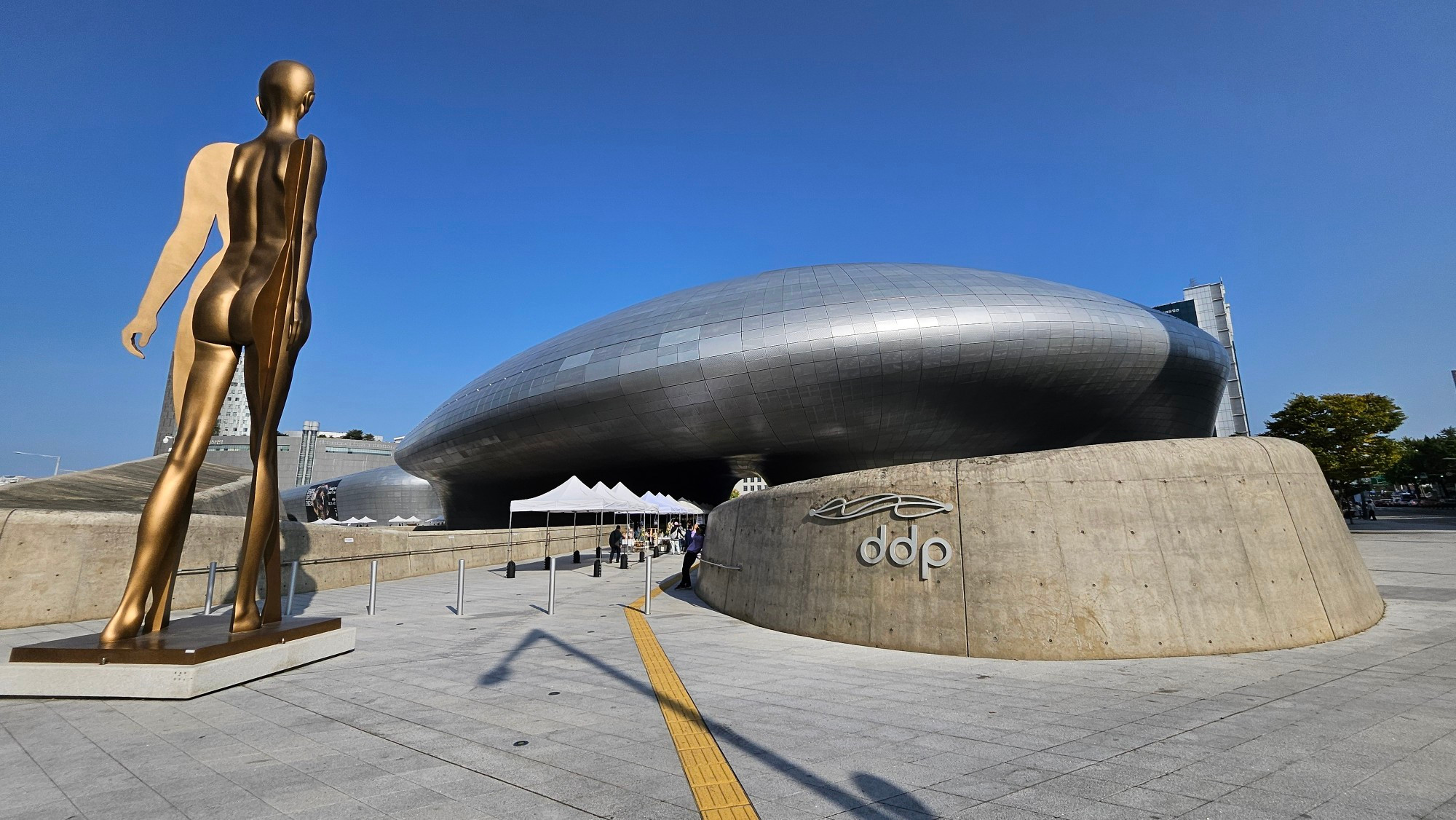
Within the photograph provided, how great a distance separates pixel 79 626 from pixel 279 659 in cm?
613

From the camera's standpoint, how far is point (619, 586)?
1688 centimetres

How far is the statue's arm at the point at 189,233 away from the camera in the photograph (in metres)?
7.88

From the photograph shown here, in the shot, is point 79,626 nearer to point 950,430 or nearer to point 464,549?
point 464,549

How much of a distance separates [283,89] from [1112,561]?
38.9ft

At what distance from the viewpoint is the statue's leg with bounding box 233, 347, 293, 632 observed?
721 centimetres

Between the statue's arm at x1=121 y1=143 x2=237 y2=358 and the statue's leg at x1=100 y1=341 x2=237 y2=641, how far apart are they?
1087 millimetres

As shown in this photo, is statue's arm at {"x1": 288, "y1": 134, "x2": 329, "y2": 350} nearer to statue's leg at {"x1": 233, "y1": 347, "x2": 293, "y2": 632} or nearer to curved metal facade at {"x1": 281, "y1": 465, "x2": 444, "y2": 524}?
statue's leg at {"x1": 233, "y1": 347, "x2": 293, "y2": 632}

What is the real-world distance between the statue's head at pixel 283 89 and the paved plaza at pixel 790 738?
6928 millimetres

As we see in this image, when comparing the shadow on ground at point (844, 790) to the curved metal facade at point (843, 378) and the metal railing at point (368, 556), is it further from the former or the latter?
the curved metal facade at point (843, 378)

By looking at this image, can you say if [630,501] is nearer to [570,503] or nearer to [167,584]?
[570,503]

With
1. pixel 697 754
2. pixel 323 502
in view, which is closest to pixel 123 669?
pixel 697 754

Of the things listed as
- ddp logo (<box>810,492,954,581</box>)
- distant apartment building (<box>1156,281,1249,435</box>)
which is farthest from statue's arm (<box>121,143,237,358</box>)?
distant apartment building (<box>1156,281,1249,435</box>)

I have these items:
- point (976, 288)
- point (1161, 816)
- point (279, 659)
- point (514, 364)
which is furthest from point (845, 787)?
point (514, 364)

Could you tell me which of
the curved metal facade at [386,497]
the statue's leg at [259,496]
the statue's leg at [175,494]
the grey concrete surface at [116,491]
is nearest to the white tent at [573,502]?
the grey concrete surface at [116,491]
